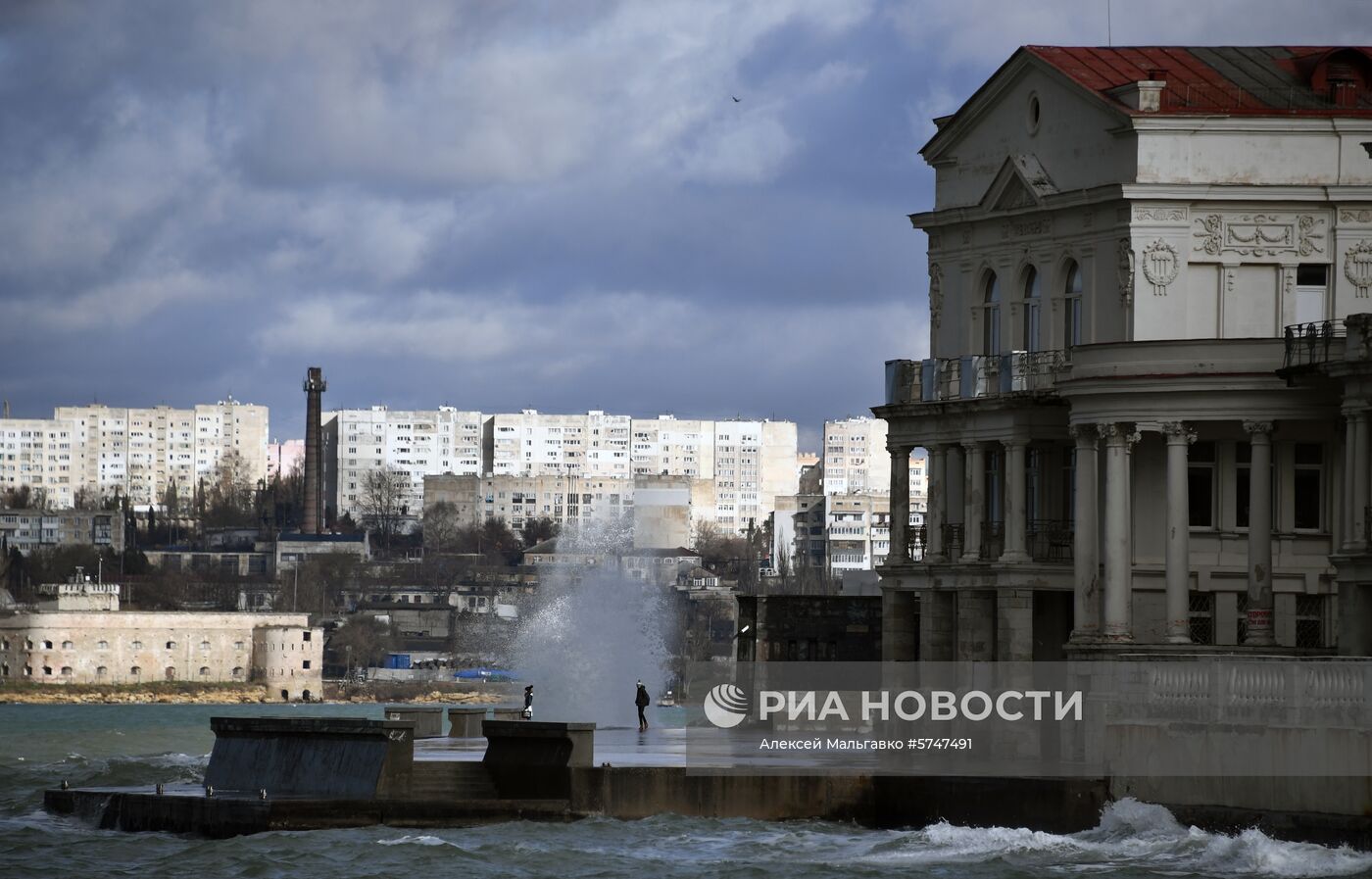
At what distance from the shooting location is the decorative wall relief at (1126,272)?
166 feet

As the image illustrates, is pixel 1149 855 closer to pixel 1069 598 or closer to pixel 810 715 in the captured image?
pixel 1069 598

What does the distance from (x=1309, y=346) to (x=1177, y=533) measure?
3.87 m

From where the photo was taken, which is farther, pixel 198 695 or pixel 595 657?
pixel 198 695

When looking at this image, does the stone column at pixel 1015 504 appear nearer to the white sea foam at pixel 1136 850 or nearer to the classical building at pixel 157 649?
the white sea foam at pixel 1136 850

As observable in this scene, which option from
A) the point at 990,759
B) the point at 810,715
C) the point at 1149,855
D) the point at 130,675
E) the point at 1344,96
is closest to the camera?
the point at 1149,855

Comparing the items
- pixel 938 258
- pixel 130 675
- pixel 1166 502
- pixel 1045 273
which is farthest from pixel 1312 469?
pixel 130 675

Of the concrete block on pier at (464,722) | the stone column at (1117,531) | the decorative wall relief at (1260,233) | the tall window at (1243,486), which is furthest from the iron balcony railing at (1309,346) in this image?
the concrete block on pier at (464,722)

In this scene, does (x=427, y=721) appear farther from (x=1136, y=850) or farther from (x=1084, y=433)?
(x=1136, y=850)

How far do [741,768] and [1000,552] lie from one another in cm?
1066

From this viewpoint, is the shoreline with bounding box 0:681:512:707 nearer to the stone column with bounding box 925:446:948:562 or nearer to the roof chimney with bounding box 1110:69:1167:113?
the stone column with bounding box 925:446:948:562

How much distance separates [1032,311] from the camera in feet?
179

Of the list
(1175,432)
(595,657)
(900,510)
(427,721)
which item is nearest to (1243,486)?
(1175,432)

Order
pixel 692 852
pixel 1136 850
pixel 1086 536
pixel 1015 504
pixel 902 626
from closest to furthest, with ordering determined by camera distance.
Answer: pixel 1136 850, pixel 692 852, pixel 1086 536, pixel 1015 504, pixel 902 626

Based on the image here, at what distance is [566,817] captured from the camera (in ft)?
145
